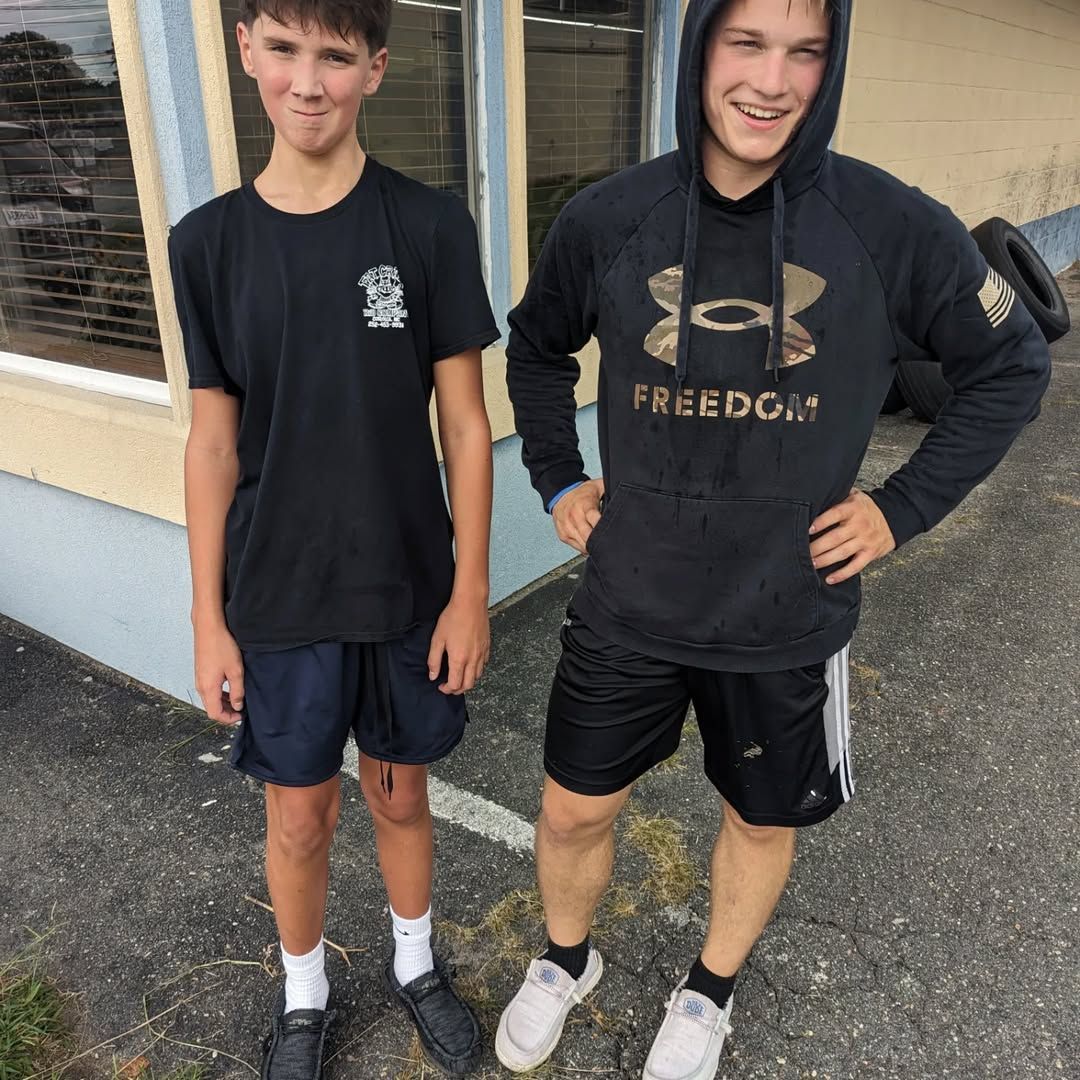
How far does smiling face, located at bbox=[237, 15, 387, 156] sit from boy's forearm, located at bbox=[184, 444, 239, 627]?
57 centimetres

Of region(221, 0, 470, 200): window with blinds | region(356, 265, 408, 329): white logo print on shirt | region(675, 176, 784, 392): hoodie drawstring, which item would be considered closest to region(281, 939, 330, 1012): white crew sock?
region(356, 265, 408, 329): white logo print on shirt

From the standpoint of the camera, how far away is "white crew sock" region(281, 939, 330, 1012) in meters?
1.92

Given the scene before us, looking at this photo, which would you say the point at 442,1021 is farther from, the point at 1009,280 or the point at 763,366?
the point at 1009,280

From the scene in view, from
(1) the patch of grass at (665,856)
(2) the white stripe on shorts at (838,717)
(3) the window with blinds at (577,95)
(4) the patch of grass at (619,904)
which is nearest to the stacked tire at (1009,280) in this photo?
(3) the window with blinds at (577,95)

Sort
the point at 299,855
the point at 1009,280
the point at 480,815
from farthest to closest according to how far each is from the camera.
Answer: the point at 1009,280 < the point at 480,815 < the point at 299,855

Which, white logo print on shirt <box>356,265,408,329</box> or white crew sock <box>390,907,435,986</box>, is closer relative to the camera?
white logo print on shirt <box>356,265,408,329</box>

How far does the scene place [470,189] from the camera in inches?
139

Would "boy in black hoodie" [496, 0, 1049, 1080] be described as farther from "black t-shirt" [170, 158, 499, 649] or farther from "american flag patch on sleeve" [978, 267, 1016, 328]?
"black t-shirt" [170, 158, 499, 649]

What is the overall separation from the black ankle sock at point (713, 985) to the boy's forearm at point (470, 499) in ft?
3.30

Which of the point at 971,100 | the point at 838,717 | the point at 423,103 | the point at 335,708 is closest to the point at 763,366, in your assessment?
the point at 838,717

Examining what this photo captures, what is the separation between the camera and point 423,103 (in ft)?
10.7

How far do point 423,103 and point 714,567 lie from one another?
2.45 meters

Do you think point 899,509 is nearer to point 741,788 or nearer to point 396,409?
point 741,788

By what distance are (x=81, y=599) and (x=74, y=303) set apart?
→ 44.8 inches
